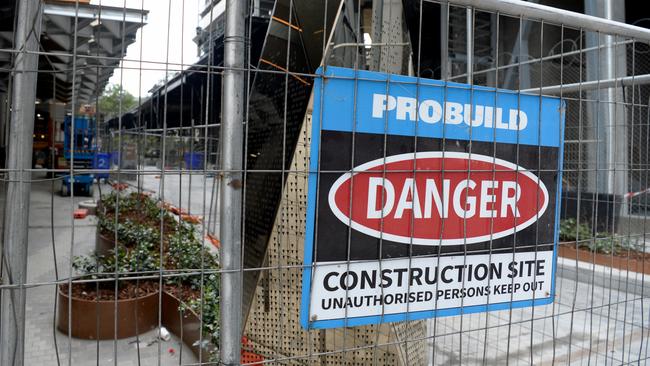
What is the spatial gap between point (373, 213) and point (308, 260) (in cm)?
32

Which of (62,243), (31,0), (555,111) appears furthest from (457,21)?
(31,0)

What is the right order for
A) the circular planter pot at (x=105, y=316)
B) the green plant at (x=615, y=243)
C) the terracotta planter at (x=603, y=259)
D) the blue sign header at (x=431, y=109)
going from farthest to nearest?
the terracotta planter at (x=603, y=259)
the circular planter pot at (x=105, y=316)
the green plant at (x=615, y=243)
the blue sign header at (x=431, y=109)

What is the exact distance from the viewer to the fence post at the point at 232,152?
155 cm

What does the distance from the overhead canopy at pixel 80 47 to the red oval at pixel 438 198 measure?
0.90m

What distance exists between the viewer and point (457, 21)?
17.2 meters

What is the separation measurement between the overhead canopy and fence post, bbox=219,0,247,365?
0.30 meters

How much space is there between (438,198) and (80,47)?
Answer: 4251 mm

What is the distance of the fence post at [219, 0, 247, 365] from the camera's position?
1551 millimetres

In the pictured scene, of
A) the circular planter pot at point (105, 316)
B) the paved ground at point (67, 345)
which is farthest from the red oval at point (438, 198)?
the circular planter pot at point (105, 316)

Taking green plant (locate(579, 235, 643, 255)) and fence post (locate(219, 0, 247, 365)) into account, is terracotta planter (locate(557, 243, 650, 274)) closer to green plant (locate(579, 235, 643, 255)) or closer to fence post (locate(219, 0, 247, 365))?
green plant (locate(579, 235, 643, 255))

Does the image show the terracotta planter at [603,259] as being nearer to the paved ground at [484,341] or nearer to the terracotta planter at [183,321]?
the paved ground at [484,341]

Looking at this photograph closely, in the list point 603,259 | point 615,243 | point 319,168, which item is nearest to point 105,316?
point 319,168

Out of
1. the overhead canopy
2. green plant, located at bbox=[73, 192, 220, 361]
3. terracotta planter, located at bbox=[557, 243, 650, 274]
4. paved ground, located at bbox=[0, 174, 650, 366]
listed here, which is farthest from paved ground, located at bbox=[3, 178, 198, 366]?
terracotta planter, located at bbox=[557, 243, 650, 274]

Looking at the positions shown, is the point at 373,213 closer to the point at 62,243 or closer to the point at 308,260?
the point at 308,260
